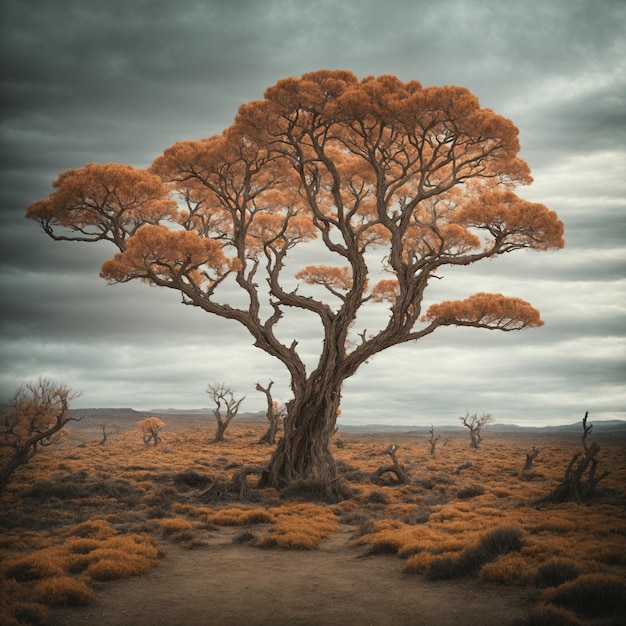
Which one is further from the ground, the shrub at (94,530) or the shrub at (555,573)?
the shrub at (555,573)

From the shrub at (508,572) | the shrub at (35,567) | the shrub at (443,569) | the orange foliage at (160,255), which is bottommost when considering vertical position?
the shrub at (35,567)

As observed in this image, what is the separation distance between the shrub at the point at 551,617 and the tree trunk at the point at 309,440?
13.1m

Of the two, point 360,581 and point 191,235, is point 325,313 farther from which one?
point 360,581

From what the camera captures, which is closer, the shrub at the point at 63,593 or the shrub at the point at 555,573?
the shrub at the point at 555,573

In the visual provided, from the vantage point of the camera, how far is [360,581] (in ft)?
31.7

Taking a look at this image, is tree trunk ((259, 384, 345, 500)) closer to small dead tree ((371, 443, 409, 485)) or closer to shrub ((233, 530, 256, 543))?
small dead tree ((371, 443, 409, 485))

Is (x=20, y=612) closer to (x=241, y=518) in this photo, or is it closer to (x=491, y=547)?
(x=491, y=547)

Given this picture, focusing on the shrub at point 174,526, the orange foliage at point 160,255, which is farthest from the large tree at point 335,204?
the shrub at point 174,526

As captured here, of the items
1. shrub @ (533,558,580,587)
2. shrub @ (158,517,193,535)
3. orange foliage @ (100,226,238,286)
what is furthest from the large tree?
shrub @ (533,558,580,587)

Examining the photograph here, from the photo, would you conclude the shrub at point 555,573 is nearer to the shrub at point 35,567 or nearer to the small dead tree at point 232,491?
the shrub at point 35,567

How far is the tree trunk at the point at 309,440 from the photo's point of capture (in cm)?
2016

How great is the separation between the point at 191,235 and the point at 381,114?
25.2 ft

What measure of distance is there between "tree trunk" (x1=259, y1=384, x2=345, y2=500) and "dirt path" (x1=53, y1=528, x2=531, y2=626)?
8.77m

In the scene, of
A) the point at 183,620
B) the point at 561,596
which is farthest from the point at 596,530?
the point at 183,620
